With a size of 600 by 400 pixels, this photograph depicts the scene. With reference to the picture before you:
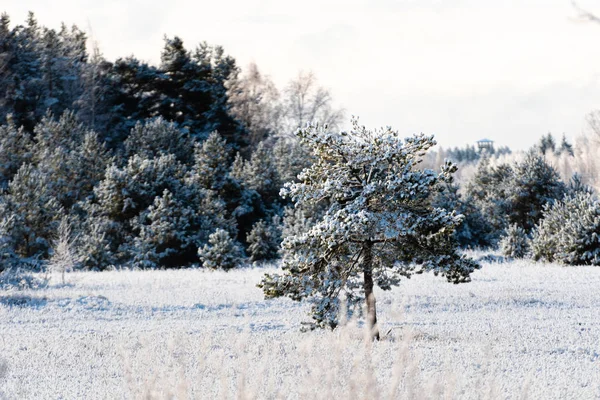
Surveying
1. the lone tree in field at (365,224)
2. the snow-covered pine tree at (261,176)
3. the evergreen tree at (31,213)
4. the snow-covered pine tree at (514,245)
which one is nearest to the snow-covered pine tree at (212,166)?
the snow-covered pine tree at (261,176)

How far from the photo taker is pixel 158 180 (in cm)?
3192

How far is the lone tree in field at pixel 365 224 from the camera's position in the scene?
995cm

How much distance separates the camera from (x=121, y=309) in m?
15.5

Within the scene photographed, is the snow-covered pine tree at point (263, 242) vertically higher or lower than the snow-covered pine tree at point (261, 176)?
lower

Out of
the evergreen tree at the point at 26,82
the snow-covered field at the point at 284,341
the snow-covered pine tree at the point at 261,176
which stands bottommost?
the snow-covered field at the point at 284,341

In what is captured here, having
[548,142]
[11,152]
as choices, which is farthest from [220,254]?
[548,142]

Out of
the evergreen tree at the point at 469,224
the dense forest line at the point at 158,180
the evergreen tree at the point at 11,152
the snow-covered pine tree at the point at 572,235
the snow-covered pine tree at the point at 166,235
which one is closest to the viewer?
the snow-covered pine tree at the point at 572,235

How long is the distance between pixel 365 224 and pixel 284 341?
244 centimetres

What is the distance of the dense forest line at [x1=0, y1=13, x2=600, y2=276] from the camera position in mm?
28741

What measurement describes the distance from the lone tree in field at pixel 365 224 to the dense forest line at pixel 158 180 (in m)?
6.61

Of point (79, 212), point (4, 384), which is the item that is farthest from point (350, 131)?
point (79, 212)

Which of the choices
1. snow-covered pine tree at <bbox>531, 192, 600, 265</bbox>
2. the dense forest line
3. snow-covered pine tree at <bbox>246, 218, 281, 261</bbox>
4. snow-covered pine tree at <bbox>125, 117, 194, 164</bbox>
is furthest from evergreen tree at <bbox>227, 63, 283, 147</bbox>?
snow-covered pine tree at <bbox>531, 192, 600, 265</bbox>

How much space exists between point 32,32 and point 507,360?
1993 inches

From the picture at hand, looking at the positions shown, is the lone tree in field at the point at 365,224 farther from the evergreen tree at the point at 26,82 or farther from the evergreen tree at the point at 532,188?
the evergreen tree at the point at 26,82
